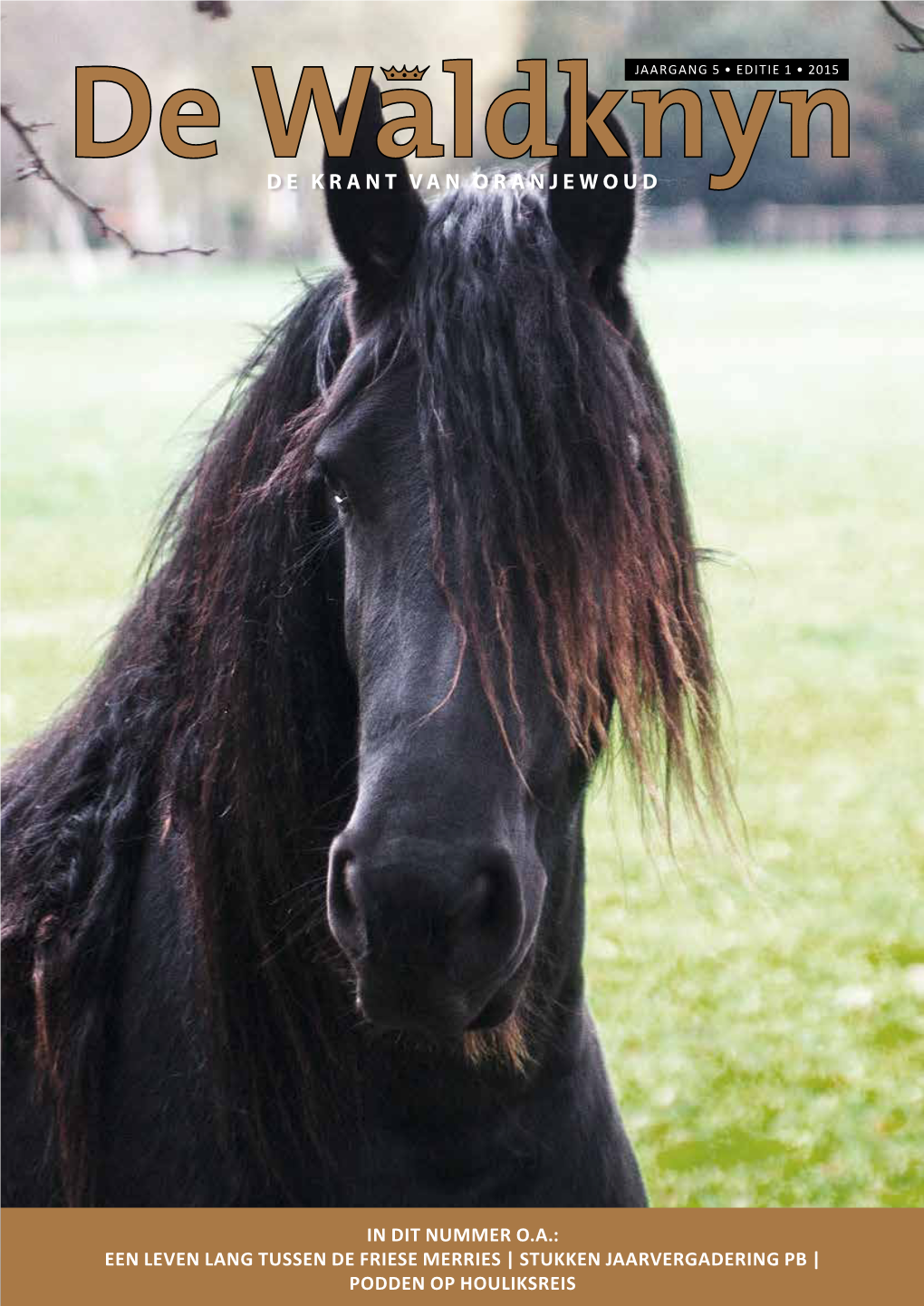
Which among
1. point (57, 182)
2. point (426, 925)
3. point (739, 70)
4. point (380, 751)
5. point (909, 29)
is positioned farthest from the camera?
point (739, 70)

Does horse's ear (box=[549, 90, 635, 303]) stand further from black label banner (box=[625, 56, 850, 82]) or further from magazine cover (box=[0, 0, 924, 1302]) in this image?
black label banner (box=[625, 56, 850, 82])

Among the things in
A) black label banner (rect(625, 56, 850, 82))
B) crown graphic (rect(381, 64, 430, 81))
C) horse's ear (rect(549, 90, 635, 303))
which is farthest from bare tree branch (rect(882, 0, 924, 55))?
crown graphic (rect(381, 64, 430, 81))

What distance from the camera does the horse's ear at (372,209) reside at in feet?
6.25

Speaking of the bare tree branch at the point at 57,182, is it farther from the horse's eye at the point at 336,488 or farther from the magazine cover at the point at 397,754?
the horse's eye at the point at 336,488

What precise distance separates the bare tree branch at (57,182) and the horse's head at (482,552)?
0.60m

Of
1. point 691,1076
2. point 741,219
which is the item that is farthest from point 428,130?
point 741,219

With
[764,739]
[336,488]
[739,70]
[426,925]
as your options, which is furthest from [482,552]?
[764,739]

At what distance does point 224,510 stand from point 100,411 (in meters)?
19.3

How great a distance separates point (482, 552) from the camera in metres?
1.73
